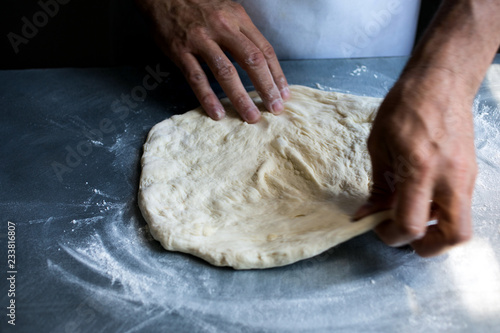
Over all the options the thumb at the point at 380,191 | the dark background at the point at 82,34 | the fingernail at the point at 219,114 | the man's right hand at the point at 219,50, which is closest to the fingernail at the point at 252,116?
the man's right hand at the point at 219,50

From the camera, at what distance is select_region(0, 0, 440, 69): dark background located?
286 centimetres

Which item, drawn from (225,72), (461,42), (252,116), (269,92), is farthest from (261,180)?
(461,42)

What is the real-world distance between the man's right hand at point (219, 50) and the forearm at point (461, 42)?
73cm

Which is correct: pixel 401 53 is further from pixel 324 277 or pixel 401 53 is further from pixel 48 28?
pixel 48 28

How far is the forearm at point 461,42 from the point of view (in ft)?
4.33

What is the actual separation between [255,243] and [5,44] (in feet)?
8.41

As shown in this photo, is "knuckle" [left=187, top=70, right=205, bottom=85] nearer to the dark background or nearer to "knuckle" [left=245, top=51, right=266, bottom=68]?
"knuckle" [left=245, top=51, right=266, bottom=68]

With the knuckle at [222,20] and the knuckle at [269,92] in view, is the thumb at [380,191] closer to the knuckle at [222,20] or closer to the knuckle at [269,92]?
the knuckle at [269,92]

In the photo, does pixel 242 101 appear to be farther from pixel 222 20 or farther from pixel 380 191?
pixel 380 191

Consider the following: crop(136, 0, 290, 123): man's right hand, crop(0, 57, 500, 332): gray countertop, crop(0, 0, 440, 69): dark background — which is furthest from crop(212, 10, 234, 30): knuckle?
crop(0, 0, 440, 69): dark background

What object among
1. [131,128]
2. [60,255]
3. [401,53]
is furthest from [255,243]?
[401,53]

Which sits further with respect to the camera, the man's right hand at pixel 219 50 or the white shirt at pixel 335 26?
the white shirt at pixel 335 26

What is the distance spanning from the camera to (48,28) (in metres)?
3.00

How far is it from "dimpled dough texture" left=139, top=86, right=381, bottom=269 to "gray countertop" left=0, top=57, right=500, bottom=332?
8 cm
